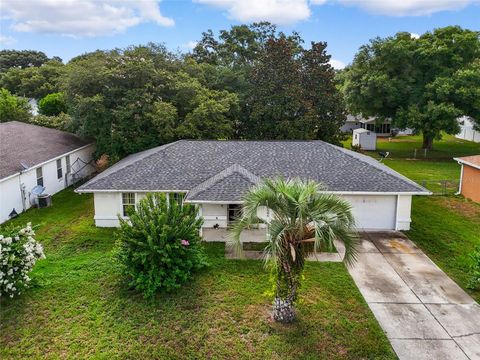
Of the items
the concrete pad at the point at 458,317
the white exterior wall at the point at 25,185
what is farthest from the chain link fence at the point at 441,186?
the white exterior wall at the point at 25,185

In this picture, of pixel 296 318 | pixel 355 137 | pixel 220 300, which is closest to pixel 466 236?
pixel 296 318

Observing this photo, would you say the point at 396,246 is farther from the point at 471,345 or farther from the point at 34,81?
the point at 34,81

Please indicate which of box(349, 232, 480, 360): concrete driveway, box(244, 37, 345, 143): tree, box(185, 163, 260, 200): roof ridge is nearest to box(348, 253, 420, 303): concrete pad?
box(349, 232, 480, 360): concrete driveway

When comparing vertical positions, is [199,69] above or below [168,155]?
above

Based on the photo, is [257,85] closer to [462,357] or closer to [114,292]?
[114,292]

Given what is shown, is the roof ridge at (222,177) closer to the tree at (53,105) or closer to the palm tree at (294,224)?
the palm tree at (294,224)

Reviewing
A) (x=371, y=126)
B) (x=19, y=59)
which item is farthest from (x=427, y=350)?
(x=19, y=59)
